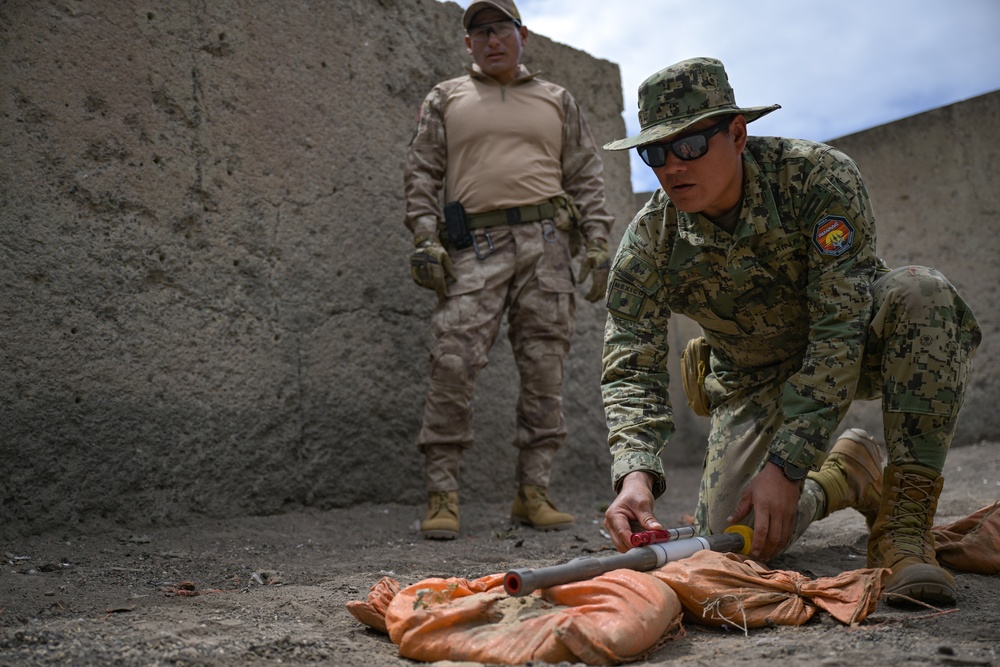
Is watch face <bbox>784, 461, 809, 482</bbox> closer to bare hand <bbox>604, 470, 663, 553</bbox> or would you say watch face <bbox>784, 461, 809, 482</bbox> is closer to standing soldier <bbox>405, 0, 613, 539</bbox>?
bare hand <bbox>604, 470, 663, 553</bbox>

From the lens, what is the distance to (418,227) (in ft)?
10.9

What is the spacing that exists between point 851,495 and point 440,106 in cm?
200

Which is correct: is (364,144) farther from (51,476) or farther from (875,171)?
(875,171)

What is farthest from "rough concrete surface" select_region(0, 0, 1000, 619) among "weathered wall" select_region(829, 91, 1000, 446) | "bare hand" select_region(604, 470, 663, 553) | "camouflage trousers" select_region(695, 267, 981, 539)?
"weathered wall" select_region(829, 91, 1000, 446)

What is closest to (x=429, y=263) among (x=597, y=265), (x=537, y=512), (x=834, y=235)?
(x=597, y=265)

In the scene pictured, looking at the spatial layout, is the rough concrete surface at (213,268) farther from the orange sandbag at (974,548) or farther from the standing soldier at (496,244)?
the orange sandbag at (974,548)

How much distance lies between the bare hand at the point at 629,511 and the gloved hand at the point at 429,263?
4.72 feet

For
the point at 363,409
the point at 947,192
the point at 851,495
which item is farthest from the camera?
the point at 947,192

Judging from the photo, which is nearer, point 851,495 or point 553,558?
point 851,495

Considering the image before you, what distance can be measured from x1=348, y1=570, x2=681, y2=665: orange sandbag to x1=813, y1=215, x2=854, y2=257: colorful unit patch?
2.90ft

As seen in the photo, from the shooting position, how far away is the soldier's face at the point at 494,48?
11.3 feet

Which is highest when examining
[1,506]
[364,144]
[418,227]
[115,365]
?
[364,144]

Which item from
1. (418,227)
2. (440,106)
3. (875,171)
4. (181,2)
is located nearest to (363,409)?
(418,227)

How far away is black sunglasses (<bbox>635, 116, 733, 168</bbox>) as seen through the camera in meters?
→ 2.04
